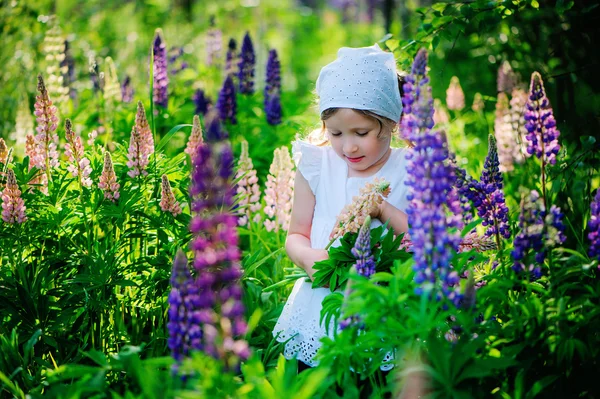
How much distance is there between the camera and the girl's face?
110 inches

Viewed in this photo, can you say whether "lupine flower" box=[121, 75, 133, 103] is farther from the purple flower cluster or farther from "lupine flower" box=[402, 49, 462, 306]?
"lupine flower" box=[402, 49, 462, 306]

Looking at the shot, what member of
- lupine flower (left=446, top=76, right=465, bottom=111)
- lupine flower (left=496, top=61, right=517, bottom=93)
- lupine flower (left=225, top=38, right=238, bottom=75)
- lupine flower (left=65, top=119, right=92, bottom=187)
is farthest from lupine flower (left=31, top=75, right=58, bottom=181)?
lupine flower (left=446, top=76, right=465, bottom=111)

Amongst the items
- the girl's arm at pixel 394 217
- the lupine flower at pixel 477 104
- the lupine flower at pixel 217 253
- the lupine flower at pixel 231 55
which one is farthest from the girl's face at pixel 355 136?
the lupine flower at pixel 231 55

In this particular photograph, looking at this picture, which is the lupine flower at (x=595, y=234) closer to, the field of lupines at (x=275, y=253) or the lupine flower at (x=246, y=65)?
the field of lupines at (x=275, y=253)

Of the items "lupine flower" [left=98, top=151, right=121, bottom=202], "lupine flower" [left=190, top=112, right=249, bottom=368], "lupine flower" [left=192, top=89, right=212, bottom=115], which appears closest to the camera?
"lupine flower" [left=190, top=112, right=249, bottom=368]

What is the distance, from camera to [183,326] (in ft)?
6.13

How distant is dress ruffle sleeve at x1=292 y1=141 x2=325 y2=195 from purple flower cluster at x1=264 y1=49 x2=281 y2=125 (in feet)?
5.51

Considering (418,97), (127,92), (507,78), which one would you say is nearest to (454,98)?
(507,78)

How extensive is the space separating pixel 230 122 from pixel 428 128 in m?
2.99

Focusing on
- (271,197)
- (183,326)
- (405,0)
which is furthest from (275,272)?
(405,0)

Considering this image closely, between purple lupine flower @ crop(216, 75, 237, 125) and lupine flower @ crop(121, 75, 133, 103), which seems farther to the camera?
lupine flower @ crop(121, 75, 133, 103)

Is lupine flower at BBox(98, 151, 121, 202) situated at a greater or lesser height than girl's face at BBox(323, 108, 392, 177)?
lesser

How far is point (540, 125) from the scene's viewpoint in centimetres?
241

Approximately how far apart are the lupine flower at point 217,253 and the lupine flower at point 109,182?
1150 mm
